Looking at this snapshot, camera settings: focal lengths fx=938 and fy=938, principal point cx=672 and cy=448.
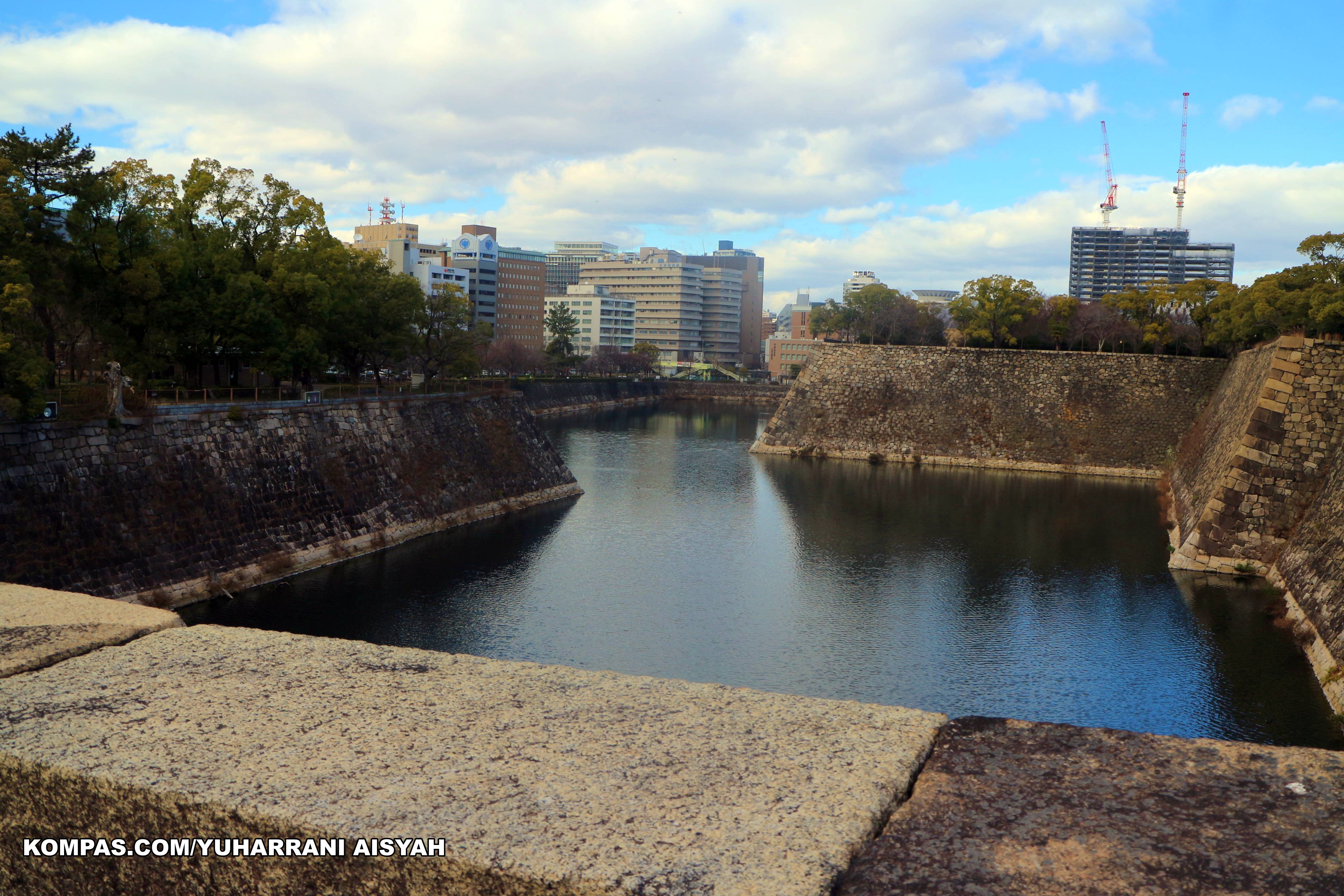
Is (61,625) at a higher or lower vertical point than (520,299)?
lower

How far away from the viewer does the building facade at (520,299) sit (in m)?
121

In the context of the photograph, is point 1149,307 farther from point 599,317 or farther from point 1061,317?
point 599,317

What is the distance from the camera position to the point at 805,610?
19.7 meters

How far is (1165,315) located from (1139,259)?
141 m

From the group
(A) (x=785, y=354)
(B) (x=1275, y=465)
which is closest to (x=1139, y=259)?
(A) (x=785, y=354)

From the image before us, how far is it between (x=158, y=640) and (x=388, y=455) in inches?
937

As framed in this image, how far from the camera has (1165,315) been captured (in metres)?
52.7

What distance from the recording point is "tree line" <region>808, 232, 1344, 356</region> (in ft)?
112

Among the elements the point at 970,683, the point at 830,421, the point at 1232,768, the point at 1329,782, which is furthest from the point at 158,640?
the point at 830,421

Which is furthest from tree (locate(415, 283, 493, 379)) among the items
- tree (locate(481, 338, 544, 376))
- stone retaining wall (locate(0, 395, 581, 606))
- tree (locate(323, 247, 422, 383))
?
tree (locate(481, 338, 544, 376))

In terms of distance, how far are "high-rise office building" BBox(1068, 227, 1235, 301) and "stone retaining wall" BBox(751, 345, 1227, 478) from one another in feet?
449

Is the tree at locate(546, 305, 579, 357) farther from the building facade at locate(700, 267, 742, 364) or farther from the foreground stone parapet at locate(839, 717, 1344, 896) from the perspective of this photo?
the foreground stone parapet at locate(839, 717, 1344, 896)

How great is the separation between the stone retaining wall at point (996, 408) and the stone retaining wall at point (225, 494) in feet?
81.2

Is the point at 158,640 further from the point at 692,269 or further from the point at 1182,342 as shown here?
the point at 692,269
